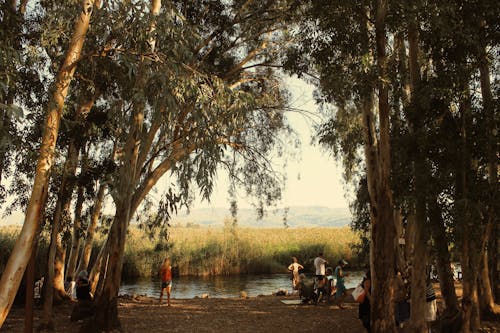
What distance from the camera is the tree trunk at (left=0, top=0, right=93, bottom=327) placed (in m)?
6.74

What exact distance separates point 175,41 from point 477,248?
5902 millimetres

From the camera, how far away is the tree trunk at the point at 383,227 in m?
8.03

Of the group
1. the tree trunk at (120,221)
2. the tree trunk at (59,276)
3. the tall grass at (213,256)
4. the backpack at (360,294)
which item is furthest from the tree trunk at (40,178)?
the tall grass at (213,256)

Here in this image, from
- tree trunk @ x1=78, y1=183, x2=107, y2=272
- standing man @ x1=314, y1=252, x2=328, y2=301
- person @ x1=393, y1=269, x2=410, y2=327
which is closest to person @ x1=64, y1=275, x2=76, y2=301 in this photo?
tree trunk @ x1=78, y1=183, x2=107, y2=272

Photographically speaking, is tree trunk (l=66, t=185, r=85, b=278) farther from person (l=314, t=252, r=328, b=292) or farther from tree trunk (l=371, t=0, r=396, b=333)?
tree trunk (l=371, t=0, r=396, b=333)

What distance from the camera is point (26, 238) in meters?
6.88

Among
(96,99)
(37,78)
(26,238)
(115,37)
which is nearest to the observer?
(26,238)

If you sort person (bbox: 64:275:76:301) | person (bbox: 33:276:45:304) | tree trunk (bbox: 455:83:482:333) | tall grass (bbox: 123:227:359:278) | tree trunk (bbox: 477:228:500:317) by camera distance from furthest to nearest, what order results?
1. tall grass (bbox: 123:227:359:278)
2. person (bbox: 64:275:76:301)
3. person (bbox: 33:276:45:304)
4. tree trunk (bbox: 477:228:500:317)
5. tree trunk (bbox: 455:83:482:333)

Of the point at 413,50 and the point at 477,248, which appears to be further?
the point at 413,50

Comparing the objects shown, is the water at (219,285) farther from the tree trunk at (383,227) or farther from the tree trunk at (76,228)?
the tree trunk at (383,227)

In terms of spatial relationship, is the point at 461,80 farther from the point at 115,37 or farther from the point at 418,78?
the point at 115,37

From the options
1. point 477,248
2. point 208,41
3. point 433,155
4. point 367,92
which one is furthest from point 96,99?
point 477,248

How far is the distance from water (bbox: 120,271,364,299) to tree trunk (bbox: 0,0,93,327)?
1003 cm

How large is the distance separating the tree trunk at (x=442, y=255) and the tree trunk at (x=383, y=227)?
2.15 feet
